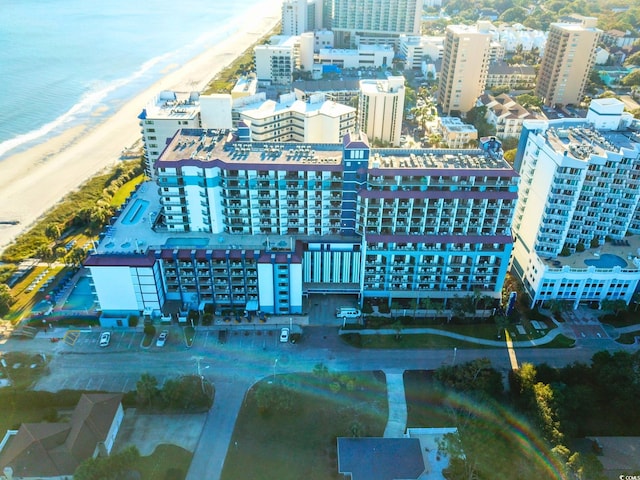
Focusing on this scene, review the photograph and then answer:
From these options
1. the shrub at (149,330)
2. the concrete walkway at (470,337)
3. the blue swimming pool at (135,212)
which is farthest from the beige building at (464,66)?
the shrub at (149,330)

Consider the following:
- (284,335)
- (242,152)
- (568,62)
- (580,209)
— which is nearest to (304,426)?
(284,335)

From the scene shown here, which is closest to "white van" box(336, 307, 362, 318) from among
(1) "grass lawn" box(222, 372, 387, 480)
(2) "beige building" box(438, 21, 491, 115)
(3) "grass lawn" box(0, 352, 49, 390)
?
(1) "grass lawn" box(222, 372, 387, 480)

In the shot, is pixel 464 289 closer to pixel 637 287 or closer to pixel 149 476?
pixel 637 287

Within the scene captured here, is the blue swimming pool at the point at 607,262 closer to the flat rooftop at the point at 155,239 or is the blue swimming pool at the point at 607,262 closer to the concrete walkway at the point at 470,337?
the concrete walkway at the point at 470,337

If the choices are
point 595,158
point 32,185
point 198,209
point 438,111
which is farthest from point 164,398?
point 438,111

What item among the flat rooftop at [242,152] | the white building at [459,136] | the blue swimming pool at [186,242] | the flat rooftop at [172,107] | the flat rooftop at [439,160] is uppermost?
the flat rooftop at [439,160]

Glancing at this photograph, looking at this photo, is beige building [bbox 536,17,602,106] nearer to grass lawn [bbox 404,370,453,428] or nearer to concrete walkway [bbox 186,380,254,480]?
grass lawn [bbox 404,370,453,428]
